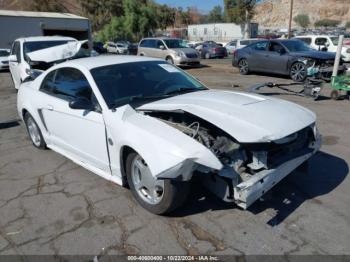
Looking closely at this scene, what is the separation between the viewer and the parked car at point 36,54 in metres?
7.52

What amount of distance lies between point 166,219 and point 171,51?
16.0 meters

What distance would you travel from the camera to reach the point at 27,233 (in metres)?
3.23

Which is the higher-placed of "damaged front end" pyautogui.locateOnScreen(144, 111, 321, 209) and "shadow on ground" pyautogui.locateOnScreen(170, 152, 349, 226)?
"damaged front end" pyautogui.locateOnScreen(144, 111, 321, 209)

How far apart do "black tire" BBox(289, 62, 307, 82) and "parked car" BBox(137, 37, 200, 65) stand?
23.1 ft

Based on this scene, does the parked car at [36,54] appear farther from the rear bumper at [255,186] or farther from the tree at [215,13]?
the tree at [215,13]

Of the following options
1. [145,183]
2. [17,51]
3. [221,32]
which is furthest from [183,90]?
[221,32]

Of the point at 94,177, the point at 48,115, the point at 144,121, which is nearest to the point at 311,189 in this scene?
the point at 144,121

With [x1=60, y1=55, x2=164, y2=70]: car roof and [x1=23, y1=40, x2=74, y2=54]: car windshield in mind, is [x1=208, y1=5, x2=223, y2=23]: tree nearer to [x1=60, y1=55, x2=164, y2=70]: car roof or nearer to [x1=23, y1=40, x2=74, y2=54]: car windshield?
[x1=23, y1=40, x2=74, y2=54]: car windshield

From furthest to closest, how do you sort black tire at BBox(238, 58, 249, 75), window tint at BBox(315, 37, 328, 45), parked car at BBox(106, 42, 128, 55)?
parked car at BBox(106, 42, 128, 55)
window tint at BBox(315, 37, 328, 45)
black tire at BBox(238, 58, 249, 75)

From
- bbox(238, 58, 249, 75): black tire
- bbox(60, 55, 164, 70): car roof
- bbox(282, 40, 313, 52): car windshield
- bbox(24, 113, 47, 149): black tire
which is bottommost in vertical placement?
bbox(238, 58, 249, 75): black tire

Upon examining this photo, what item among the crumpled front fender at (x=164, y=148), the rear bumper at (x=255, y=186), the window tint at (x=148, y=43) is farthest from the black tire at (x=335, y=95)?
the window tint at (x=148, y=43)

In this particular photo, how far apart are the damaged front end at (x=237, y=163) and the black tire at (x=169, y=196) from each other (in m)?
0.25

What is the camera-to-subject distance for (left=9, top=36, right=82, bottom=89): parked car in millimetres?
7523

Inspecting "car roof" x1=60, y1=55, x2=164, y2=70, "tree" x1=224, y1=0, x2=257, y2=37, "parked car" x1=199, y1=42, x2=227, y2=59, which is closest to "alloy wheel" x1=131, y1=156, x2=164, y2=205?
"car roof" x1=60, y1=55, x2=164, y2=70
